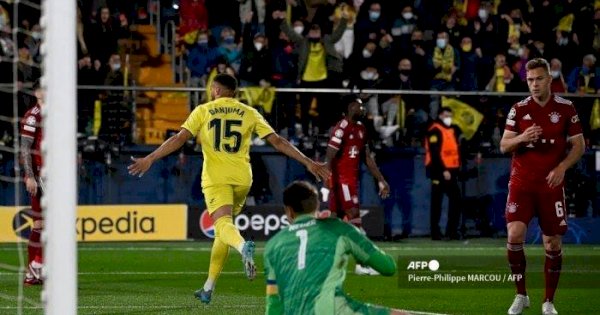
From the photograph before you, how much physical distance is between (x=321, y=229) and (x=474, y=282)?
7.33 metres

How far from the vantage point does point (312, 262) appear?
7184 mm

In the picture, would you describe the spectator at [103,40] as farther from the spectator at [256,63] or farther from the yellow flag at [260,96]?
the yellow flag at [260,96]

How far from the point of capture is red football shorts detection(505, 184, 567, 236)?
1115 centimetres

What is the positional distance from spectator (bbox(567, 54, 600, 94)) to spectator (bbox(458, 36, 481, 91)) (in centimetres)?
175

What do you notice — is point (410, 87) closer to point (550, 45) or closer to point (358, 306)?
point (550, 45)

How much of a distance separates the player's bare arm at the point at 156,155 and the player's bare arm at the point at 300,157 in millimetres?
767

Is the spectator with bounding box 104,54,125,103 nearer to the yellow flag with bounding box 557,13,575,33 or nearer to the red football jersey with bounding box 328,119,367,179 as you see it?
the red football jersey with bounding box 328,119,367,179

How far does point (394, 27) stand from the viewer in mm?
24000

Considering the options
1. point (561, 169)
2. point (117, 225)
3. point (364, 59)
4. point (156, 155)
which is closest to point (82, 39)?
point (117, 225)

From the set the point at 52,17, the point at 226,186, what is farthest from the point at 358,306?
the point at 226,186

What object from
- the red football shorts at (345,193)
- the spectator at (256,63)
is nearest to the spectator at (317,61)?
the spectator at (256,63)

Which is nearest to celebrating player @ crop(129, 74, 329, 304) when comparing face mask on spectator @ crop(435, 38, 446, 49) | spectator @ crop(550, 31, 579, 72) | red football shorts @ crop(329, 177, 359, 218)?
red football shorts @ crop(329, 177, 359, 218)

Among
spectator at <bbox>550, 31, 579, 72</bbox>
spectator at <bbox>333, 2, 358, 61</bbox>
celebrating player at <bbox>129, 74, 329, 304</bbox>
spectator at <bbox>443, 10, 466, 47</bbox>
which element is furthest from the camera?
spectator at <bbox>550, 31, 579, 72</bbox>

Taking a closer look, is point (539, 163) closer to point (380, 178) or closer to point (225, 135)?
point (225, 135)
